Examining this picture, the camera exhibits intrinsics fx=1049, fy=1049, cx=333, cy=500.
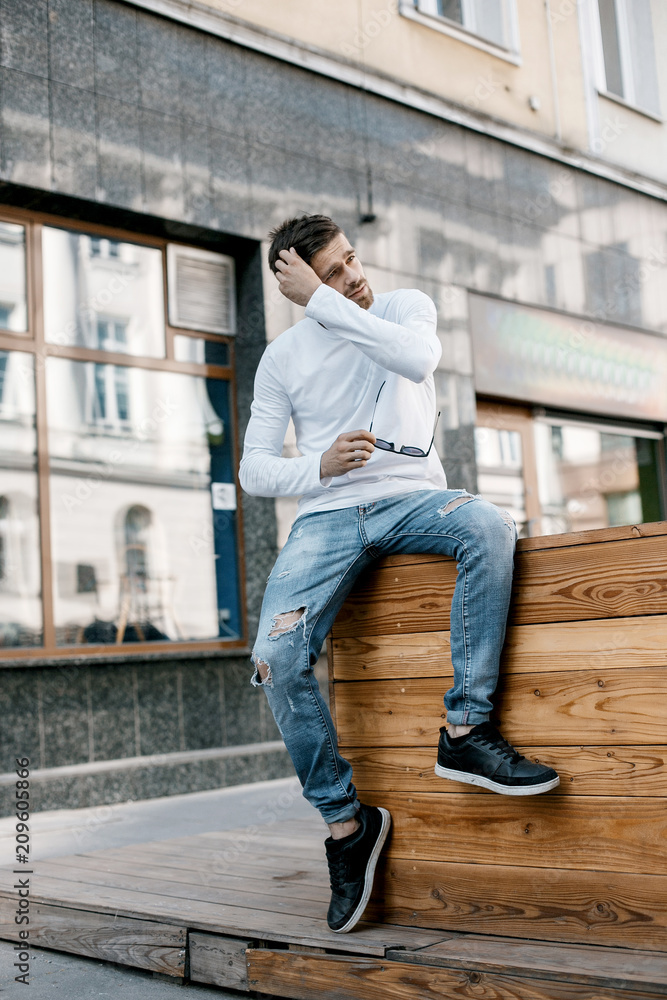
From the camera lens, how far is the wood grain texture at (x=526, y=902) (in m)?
2.36

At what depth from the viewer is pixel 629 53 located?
10.6 metres

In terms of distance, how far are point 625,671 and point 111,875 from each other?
6.89 feet

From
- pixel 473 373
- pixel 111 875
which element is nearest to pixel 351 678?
pixel 111 875

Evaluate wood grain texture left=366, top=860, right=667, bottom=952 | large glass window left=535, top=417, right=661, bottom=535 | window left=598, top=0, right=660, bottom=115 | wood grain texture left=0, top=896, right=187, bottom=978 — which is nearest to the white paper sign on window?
large glass window left=535, top=417, right=661, bottom=535

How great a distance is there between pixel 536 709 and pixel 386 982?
729 millimetres

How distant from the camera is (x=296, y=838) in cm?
420

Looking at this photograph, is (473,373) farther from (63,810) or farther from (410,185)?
(63,810)

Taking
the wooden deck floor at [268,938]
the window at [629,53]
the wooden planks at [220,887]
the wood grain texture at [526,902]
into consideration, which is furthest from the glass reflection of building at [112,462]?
the window at [629,53]

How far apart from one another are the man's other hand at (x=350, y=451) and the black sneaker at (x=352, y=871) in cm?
92

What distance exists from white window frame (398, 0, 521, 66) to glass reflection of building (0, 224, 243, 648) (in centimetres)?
295

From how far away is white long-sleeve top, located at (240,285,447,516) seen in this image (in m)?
2.82

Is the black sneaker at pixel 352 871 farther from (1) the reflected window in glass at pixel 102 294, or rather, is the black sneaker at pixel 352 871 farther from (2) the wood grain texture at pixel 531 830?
(1) the reflected window in glass at pixel 102 294

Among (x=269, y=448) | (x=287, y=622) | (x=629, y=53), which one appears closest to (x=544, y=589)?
(x=287, y=622)

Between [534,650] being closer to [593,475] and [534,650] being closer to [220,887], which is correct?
[220,887]
